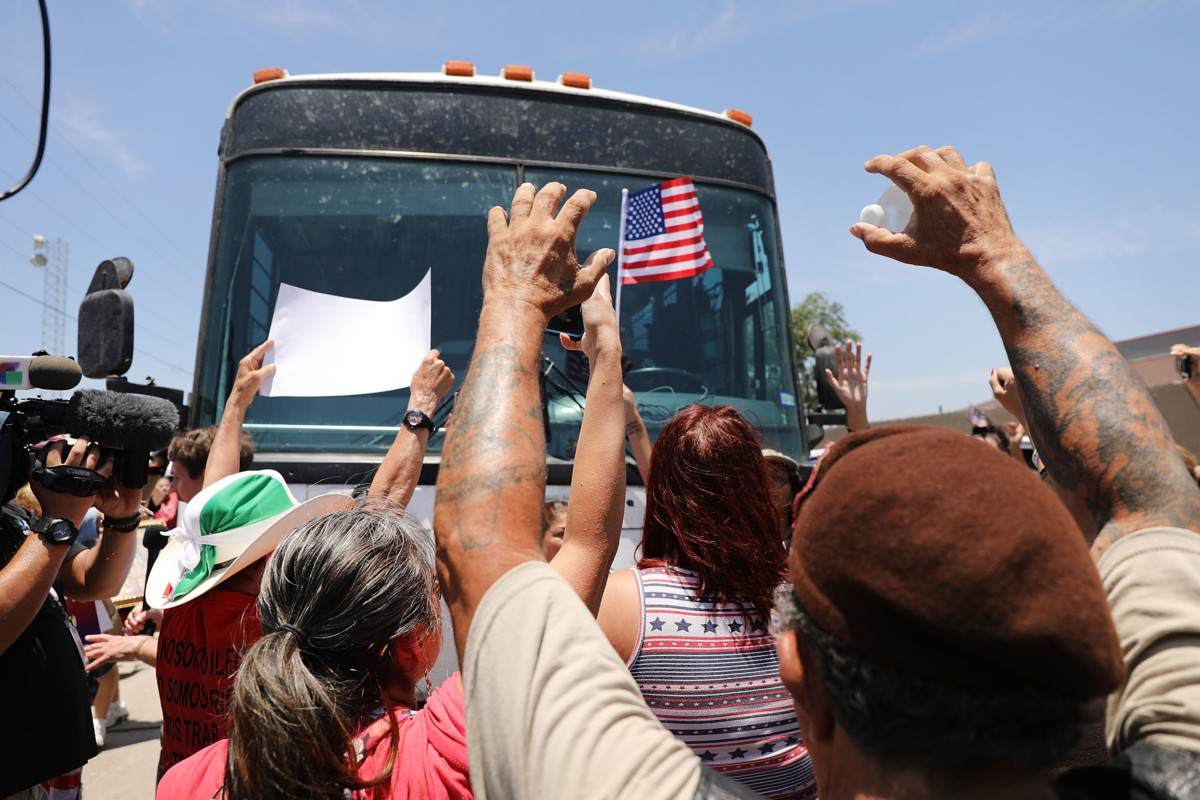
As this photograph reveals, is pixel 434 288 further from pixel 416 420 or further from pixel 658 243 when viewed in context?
pixel 416 420

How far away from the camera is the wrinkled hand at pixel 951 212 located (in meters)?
1.31

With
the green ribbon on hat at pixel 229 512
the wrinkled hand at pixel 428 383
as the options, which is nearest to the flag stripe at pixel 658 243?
the wrinkled hand at pixel 428 383

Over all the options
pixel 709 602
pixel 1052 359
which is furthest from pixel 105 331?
pixel 1052 359

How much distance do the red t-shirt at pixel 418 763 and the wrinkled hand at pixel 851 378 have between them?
281cm

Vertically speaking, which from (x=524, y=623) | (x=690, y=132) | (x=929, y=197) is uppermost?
(x=690, y=132)

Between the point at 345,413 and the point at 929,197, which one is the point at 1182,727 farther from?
the point at 345,413

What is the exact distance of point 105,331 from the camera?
3283 mm

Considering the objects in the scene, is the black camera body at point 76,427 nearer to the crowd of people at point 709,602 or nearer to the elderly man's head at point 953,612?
the crowd of people at point 709,602

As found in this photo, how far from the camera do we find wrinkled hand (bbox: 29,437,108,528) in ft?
7.91

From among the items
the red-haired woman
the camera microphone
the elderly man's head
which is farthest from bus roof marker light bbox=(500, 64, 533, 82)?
the elderly man's head

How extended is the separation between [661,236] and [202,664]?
→ 2.79 meters

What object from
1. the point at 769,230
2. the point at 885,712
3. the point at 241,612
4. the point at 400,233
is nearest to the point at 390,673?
the point at 241,612

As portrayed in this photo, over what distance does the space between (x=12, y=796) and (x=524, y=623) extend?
216 cm

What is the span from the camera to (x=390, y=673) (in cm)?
164
